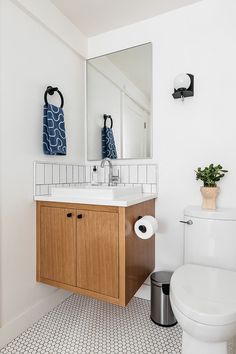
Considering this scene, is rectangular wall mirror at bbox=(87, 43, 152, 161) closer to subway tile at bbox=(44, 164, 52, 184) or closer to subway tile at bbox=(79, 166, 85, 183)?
subway tile at bbox=(79, 166, 85, 183)

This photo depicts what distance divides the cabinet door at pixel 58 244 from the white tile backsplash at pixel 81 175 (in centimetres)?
21

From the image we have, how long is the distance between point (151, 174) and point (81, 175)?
63 cm

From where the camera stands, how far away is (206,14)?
163cm

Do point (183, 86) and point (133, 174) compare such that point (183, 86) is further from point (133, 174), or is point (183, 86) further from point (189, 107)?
point (133, 174)

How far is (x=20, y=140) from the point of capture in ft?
4.78

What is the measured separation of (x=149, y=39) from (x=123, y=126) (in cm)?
70

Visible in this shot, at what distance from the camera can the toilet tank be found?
4.45 ft

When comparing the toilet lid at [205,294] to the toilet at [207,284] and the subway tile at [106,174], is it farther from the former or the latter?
the subway tile at [106,174]

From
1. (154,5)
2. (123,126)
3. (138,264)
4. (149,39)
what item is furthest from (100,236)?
(154,5)

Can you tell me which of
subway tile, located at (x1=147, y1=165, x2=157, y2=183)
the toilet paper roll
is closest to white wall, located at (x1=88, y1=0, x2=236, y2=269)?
subway tile, located at (x1=147, y1=165, x2=157, y2=183)

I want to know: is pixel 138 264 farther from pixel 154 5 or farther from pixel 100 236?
pixel 154 5

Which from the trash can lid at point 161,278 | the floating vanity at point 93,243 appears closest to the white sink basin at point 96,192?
the floating vanity at point 93,243

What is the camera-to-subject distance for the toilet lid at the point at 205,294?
0.95m

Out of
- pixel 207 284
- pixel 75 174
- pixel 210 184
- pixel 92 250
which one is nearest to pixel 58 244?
pixel 92 250
